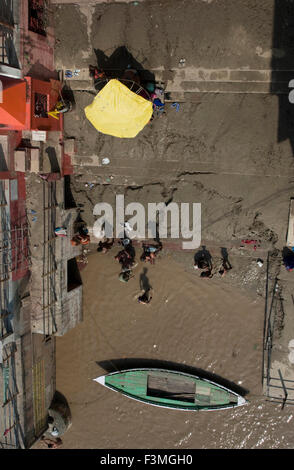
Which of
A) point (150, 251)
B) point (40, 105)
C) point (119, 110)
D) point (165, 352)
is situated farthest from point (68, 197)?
point (165, 352)

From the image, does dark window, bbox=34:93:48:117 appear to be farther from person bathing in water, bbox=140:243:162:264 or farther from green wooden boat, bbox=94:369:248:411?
green wooden boat, bbox=94:369:248:411

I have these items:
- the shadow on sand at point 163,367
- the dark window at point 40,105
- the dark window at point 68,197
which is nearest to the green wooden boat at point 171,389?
the shadow on sand at point 163,367

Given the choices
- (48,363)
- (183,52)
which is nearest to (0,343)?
(48,363)

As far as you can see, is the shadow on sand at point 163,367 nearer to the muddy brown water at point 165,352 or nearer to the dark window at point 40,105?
the muddy brown water at point 165,352

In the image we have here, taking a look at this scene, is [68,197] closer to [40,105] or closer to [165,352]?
[40,105]

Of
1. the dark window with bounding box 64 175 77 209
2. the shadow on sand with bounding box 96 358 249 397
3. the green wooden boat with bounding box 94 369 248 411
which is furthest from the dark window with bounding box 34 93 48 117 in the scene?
the green wooden boat with bounding box 94 369 248 411

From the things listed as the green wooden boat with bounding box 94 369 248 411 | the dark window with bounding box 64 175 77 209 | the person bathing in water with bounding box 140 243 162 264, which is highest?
the dark window with bounding box 64 175 77 209
